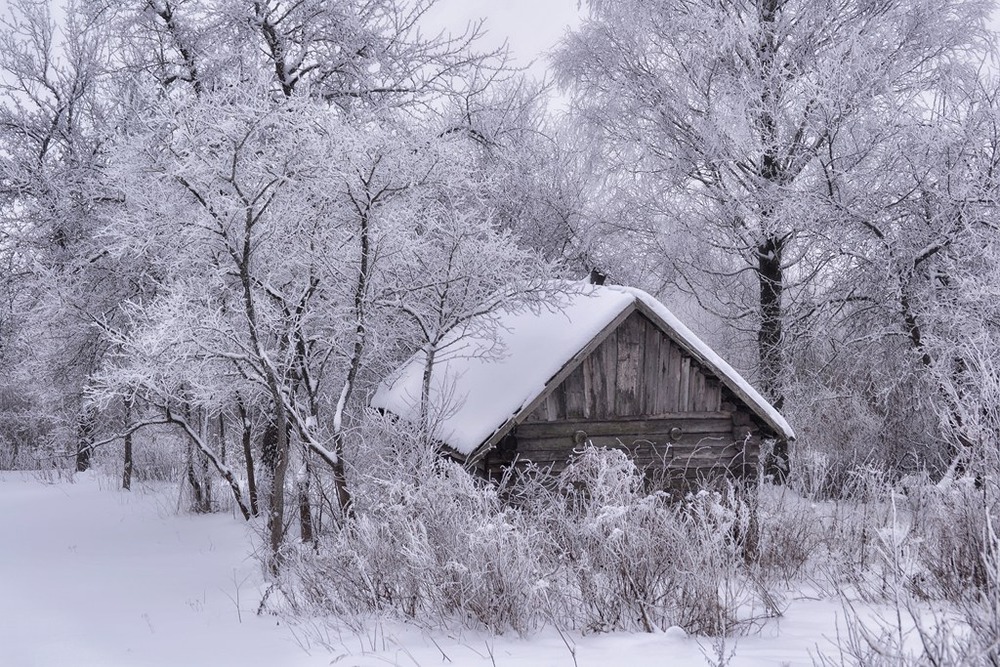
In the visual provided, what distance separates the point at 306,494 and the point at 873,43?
1070 centimetres

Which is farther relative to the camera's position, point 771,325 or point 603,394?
point 771,325

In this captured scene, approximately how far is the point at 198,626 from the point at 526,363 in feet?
15.4

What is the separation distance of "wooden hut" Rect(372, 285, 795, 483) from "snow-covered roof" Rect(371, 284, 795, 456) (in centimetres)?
2

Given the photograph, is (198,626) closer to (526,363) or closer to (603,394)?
(526,363)

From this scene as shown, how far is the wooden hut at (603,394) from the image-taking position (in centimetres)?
932

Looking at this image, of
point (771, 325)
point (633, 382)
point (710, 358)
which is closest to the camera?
point (710, 358)

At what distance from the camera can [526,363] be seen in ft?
32.0

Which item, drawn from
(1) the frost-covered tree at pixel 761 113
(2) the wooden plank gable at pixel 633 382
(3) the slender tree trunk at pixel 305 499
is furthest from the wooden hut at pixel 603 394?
(1) the frost-covered tree at pixel 761 113

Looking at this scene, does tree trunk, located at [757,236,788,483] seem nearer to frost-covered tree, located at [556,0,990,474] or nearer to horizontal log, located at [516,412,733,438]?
frost-covered tree, located at [556,0,990,474]

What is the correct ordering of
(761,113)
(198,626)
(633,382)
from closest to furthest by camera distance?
(198,626)
(633,382)
(761,113)

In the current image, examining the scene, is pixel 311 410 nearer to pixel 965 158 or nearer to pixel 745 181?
pixel 745 181

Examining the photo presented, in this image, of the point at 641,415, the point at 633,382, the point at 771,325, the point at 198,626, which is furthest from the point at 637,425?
the point at 198,626

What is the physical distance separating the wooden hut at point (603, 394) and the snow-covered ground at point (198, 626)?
3.11 metres

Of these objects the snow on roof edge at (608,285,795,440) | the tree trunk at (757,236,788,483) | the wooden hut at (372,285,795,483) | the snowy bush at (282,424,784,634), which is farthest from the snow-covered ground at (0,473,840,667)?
the tree trunk at (757,236,788,483)
